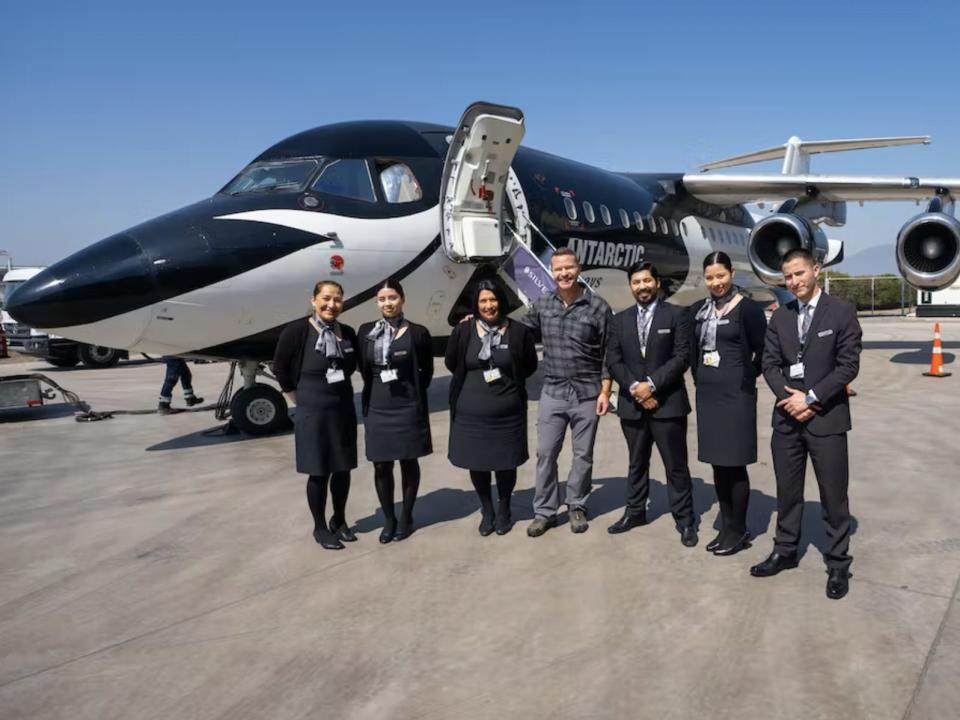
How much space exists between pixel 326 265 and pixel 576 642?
16.5ft

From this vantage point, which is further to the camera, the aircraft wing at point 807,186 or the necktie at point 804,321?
the aircraft wing at point 807,186

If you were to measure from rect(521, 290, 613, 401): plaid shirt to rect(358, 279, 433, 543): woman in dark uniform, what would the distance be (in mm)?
804

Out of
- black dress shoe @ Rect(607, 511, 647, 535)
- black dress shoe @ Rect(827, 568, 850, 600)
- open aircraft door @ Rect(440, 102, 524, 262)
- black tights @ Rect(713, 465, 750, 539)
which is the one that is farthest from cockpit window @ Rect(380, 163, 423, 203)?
black dress shoe @ Rect(827, 568, 850, 600)

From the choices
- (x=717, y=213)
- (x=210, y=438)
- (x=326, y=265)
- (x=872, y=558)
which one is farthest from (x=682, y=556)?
(x=717, y=213)

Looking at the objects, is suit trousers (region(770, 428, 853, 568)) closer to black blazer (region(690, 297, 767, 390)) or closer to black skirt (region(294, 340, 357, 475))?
black blazer (region(690, 297, 767, 390))

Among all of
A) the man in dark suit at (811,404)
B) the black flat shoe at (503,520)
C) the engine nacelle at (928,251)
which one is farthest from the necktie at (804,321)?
the engine nacelle at (928,251)

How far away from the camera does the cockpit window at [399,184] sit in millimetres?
8328

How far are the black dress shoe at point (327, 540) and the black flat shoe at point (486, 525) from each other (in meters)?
0.91

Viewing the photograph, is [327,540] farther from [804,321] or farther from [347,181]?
[347,181]

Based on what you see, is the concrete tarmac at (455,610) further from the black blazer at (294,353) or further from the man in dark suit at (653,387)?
the black blazer at (294,353)

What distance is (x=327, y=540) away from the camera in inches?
197

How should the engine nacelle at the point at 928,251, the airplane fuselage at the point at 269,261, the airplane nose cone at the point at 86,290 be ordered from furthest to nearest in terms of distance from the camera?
the engine nacelle at the point at 928,251 → the airplane fuselage at the point at 269,261 → the airplane nose cone at the point at 86,290

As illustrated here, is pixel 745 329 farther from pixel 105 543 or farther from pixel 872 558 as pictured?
pixel 105 543

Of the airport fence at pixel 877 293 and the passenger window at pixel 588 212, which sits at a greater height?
the passenger window at pixel 588 212
